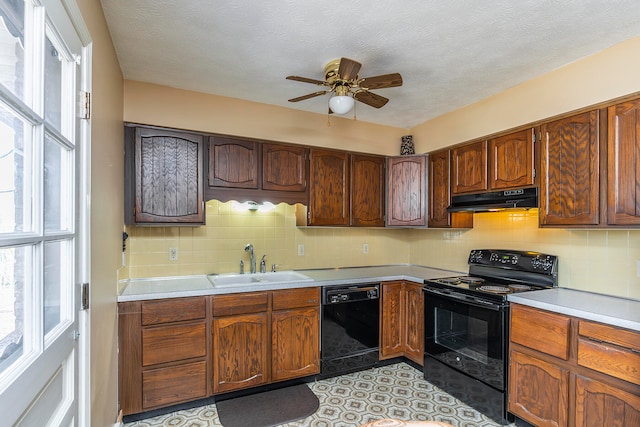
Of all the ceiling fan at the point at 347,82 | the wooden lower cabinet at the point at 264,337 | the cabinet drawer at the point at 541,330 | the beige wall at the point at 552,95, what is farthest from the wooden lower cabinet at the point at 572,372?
the ceiling fan at the point at 347,82

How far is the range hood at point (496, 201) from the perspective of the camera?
2525mm

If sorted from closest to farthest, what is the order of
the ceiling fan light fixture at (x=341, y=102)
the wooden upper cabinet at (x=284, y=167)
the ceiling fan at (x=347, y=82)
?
the ceiling fan at (x=347, y=82), the ceiling fan light fixture at (x=341, y=102), the wooden upper cabinet at (x=284, y=167)

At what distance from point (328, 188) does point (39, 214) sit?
2.57 meters

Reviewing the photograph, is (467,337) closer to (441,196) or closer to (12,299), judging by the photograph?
(441,196)

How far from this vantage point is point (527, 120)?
261 centimetres

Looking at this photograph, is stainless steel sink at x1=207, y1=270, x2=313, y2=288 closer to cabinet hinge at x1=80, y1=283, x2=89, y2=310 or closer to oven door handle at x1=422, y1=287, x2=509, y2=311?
oven door handle at x1=422, y1=287, x2=509, y2=311

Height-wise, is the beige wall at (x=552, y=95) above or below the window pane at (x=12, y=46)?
above

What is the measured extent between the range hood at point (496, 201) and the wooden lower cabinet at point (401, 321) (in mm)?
856

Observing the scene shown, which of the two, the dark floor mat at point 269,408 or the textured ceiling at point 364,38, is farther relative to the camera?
the dark floor mat at point 269,408

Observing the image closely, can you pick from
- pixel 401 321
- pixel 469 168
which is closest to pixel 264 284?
pixel 401 321

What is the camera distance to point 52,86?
3.67ft

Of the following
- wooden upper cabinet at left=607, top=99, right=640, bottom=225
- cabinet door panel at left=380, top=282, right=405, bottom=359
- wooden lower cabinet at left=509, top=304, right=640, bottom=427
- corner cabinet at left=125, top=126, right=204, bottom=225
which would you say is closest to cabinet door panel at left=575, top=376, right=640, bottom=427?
wooden lower cabinet at left=509, top=304, right=640, bottom=427

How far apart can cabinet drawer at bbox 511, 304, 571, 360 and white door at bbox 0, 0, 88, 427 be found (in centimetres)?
251

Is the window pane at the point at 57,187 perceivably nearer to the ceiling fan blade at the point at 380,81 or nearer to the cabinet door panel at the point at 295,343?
the ceiling fan blade at the point at 380,81
